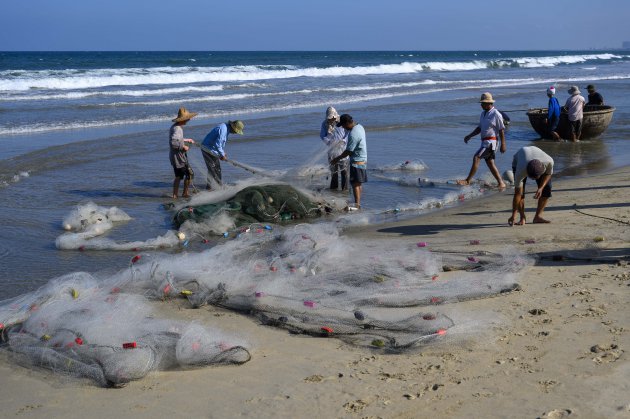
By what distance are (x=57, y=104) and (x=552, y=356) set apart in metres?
24.5

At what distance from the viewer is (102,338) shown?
5184 millimetres

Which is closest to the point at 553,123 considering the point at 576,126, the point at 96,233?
the point at 576,126

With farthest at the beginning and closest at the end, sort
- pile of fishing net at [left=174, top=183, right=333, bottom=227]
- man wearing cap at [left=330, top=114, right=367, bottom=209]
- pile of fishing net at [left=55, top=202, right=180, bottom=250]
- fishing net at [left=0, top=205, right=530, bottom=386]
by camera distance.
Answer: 1. man wearing cap at [left=330, top=114, right=367, bottom=209]
2. pile of fishing net at [left=174, top=183, right=333, bottom=227]
3. pile of fishing net at [left=55, top=202, right=180, bottom=250]
4. fishing net at [left=0, top=205, right=530, bottom=386]

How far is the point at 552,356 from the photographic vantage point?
4992 millimetres

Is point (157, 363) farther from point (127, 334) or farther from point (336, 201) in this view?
point (336, 201)

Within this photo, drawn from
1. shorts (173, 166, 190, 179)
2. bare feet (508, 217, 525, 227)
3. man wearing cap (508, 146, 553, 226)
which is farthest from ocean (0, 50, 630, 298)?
man wearing cap (508, 146, 553, 226)

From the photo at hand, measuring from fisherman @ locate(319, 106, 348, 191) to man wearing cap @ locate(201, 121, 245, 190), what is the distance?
1.31 m

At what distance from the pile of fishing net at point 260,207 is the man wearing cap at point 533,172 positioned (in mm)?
2678

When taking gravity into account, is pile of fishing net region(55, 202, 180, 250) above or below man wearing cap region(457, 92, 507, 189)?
below

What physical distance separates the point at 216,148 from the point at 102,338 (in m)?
6.12

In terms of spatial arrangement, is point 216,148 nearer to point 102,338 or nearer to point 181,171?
point 181,171

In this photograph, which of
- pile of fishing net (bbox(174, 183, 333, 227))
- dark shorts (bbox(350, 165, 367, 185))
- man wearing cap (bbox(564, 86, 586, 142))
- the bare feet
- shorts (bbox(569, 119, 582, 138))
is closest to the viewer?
the bare feet

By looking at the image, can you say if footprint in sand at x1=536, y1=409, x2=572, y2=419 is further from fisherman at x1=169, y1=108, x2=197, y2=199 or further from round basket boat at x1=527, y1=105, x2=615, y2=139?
round basket boat at x1=527, y1=105, x2=615, y2=139

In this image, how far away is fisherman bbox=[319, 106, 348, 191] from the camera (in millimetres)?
10925
